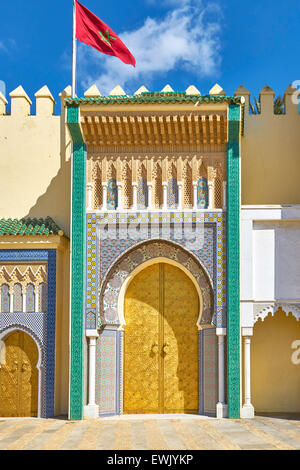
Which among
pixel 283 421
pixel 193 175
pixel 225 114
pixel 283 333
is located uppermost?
pixel 225 114

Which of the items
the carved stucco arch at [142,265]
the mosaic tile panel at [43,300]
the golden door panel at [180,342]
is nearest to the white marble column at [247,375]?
the carved stucco arch at [142,265]

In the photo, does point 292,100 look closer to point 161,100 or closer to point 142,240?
point 161,100

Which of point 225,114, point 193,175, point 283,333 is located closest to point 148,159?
point 193,175

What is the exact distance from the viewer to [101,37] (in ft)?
30.4

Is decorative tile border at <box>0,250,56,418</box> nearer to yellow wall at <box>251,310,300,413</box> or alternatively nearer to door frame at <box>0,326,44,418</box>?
door frame at <box>0,326,44,418</box>

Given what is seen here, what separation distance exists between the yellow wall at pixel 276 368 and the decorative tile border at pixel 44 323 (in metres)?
3.00

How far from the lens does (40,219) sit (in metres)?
9.45

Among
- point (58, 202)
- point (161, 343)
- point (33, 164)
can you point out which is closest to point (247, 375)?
point (161, 343)

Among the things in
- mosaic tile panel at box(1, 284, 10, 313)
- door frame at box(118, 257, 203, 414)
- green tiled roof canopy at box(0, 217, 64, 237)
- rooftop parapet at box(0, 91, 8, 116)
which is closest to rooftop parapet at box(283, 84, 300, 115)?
door frame at box(118, 257, 203, 414)

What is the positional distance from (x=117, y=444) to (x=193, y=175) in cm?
396

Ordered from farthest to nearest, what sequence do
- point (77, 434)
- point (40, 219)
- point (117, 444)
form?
point (40, 219) → point (77, 434) → point (117, 444)

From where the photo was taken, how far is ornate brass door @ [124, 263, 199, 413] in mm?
8750

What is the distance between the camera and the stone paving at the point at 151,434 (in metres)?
6.43
